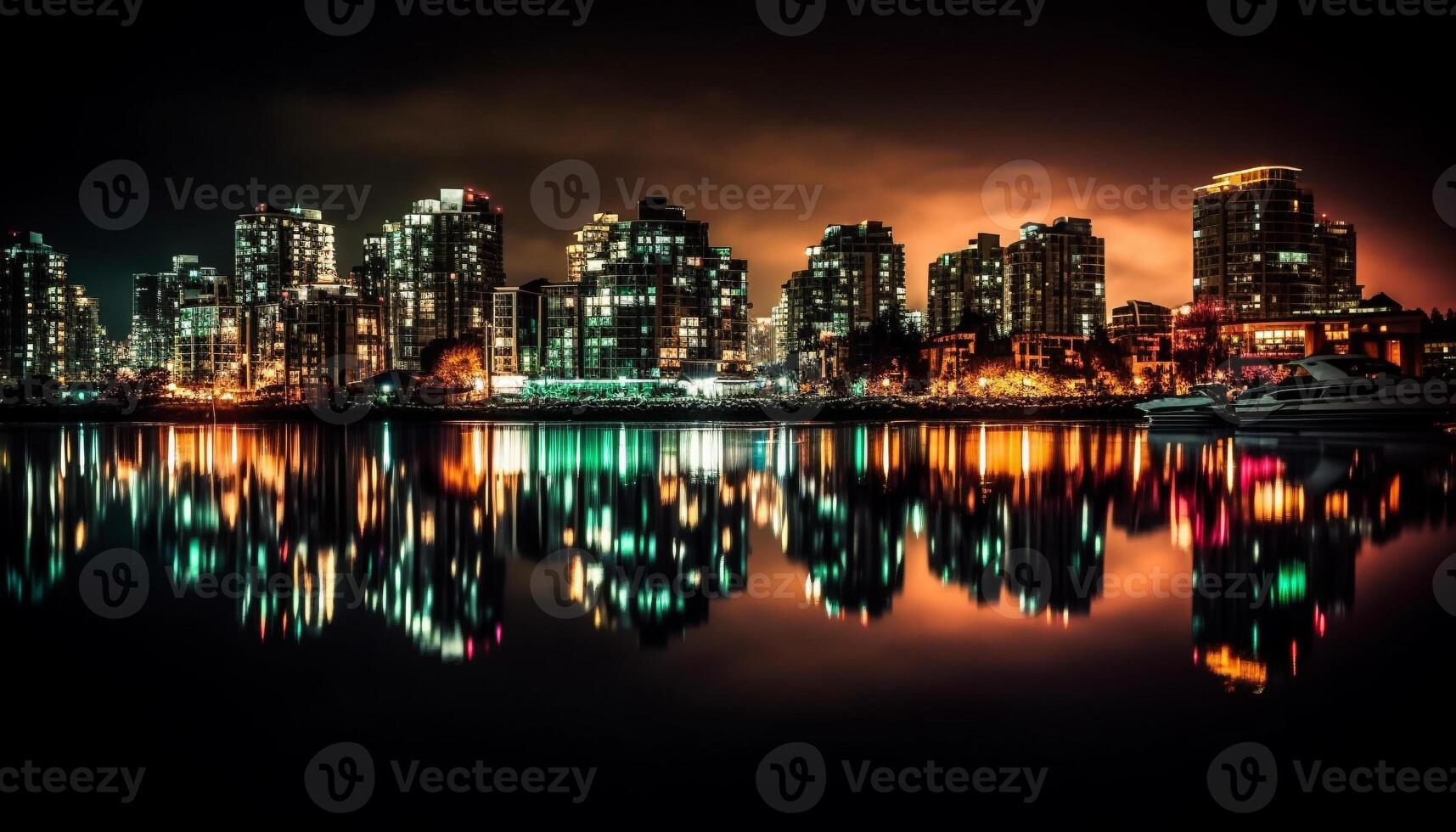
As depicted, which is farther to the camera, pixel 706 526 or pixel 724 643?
pixel 706 526

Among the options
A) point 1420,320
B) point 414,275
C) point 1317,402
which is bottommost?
point 1317,402

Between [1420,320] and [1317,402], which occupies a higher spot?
[1420,320]

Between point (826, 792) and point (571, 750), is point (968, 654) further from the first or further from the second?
point (571, 750)

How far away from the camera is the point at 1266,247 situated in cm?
15712

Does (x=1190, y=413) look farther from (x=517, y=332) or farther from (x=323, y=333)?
(x=323, y=333)

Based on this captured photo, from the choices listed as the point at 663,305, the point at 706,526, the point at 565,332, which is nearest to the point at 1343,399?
the point at 706,526

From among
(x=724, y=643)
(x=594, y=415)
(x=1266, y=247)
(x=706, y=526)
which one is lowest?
(x=724, y=643)

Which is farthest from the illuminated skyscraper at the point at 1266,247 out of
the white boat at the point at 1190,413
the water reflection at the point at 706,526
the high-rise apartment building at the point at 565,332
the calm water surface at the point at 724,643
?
the calm water surface at the point at 724,643

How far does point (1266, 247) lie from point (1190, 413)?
413 ft

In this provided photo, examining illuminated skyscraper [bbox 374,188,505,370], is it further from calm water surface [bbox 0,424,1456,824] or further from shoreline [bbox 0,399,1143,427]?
calm water surface [bbox 0,424,1456,824]

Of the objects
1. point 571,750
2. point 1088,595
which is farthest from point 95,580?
point 1088,595

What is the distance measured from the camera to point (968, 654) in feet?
26.3

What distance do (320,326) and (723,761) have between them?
185496mm

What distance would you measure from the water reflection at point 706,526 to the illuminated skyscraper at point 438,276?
159 meters
